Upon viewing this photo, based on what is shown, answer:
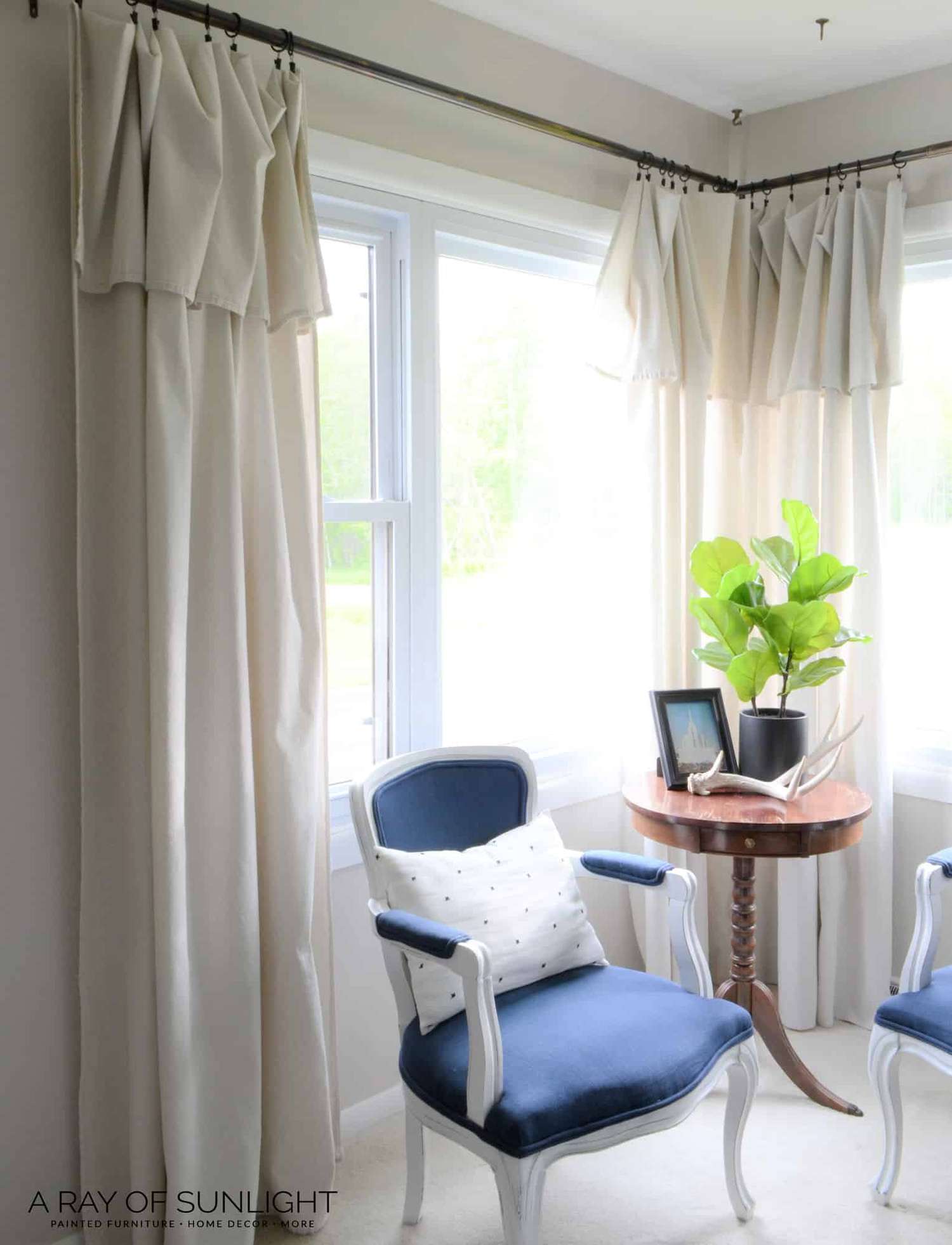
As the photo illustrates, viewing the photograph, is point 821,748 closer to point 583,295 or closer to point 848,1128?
point 848,1128

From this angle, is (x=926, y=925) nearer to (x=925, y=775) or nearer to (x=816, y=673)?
(x=816, y=673)

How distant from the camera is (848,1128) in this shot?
263 centimetres

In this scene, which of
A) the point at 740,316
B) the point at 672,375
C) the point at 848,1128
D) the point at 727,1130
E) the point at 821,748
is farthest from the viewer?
the point at 740,316

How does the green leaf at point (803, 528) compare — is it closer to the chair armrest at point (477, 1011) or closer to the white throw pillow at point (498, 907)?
the white throw pillow at point (498, 907)

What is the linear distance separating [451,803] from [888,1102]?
3.59 feet

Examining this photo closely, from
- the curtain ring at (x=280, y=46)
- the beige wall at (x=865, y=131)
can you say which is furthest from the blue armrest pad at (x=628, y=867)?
the beige wall at (x=865, y=131)

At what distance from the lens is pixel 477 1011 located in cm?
186

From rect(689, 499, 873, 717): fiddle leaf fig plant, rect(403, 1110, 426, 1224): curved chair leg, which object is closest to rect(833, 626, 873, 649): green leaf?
rect(689, 499, 873, 717): fiddle leaf fig plant

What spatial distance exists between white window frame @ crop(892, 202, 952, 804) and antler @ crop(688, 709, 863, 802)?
0.49 meters

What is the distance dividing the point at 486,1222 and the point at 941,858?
1.21m

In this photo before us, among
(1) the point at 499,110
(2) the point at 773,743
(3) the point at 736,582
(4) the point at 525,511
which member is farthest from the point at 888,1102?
(1) the point at 499,110

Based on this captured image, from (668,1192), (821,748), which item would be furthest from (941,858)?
(668,1192)

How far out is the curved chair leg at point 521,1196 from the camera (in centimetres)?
182

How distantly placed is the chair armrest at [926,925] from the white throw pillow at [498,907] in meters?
0.64
